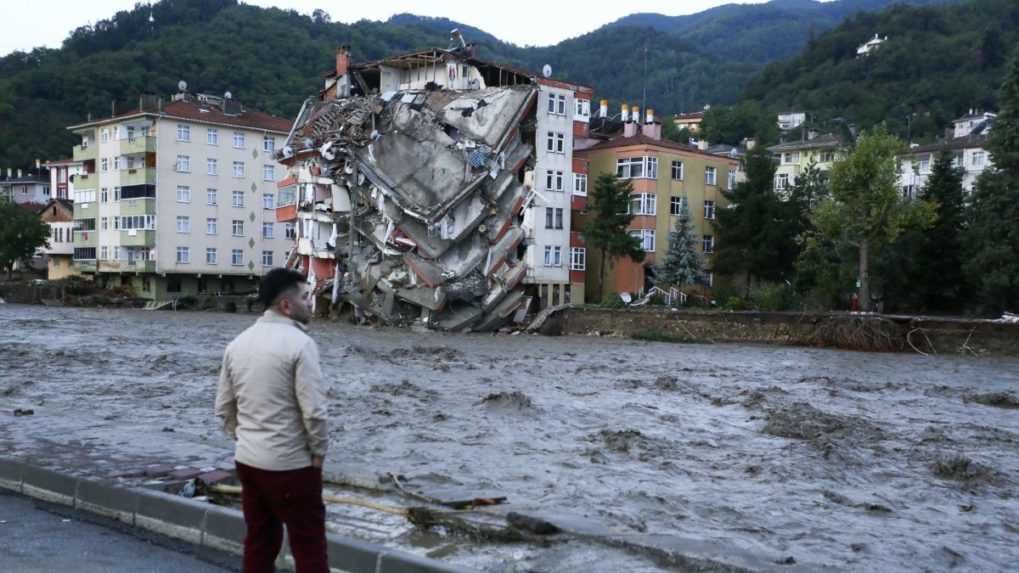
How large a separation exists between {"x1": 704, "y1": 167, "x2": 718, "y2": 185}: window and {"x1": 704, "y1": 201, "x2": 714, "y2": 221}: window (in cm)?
147

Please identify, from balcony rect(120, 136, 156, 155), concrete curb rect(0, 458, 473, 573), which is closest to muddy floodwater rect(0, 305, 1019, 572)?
concrete curb rect(0, 458, 473, 573)

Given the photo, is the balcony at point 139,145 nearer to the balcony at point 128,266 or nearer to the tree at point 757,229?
the balcony at point 128,266

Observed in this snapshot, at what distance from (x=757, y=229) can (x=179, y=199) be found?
45960 mm

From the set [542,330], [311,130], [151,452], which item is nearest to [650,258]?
[542,330]

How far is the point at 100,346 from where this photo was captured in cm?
3631

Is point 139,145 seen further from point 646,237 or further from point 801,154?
point 801,154

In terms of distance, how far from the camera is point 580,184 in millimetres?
65625

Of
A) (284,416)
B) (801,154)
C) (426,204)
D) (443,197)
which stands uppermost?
(801,154)

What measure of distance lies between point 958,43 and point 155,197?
4817 inches

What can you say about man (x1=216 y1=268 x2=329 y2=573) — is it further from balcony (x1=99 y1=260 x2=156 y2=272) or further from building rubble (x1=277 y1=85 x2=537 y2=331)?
balcony (x1=99 y1=260 x2=156 y2=272)

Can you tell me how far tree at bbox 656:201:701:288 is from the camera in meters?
64.3

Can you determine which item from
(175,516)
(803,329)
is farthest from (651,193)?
(175,516)

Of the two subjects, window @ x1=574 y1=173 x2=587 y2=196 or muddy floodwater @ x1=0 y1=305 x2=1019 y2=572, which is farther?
window @ x1=574 y1=173 x2=587 y2=196

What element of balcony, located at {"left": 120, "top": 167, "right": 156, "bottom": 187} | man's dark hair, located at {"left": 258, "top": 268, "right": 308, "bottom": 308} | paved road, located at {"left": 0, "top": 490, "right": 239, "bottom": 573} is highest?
balcony, located at {"left": 120, "top": 167, "right": 156, "bottom": 187}
